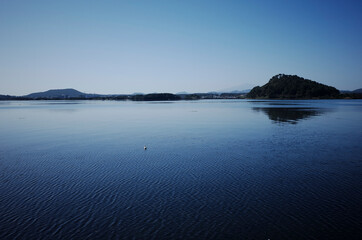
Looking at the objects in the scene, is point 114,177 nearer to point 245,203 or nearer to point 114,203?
point 114,203

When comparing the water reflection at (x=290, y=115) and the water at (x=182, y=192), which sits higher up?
the water at (x=182, y=192)

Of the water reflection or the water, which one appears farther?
the water reflection

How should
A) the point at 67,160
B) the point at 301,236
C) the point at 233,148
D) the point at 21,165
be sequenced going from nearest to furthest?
1. the point at 301,236
2. the point at 21,165
3. the point at 67,160
4. the point at 233,148

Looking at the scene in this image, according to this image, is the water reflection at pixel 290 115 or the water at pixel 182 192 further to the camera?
the water reflection at pixel 290 115

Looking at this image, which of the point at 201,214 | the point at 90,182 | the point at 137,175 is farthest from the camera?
the point at 137,175

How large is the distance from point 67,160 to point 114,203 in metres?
7.99

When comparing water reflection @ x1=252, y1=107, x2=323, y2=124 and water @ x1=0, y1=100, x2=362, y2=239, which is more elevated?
water @ x1=0, y1=100, x2=362, y2=239

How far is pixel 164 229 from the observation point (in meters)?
7.59

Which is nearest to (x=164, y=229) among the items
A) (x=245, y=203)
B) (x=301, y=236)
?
(x=245, y=203)

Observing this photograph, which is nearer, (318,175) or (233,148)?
(318,175)

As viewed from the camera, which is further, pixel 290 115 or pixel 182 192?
pixel 290 115

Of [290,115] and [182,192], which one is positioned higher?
[182,192]

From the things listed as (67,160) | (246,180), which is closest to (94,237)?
(246,180)

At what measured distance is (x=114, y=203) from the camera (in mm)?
9359
